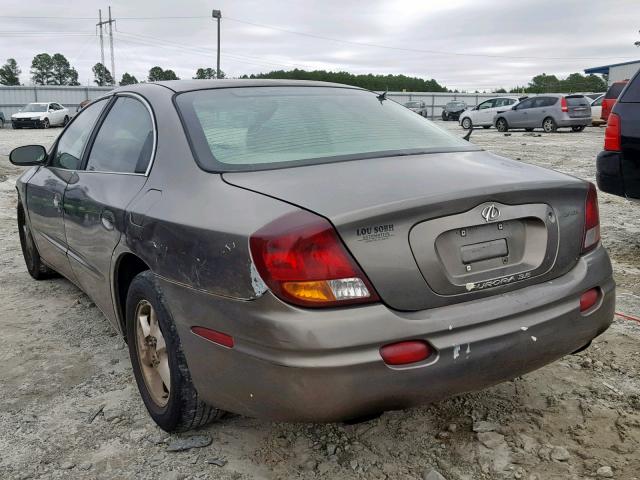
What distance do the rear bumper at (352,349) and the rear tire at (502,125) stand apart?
79.7 feet

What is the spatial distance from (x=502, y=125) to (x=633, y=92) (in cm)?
2118

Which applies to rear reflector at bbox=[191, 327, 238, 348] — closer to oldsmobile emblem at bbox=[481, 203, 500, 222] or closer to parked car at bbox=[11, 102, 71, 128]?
oldsmobile emblem at bbox=[481, 203, 500, 222]

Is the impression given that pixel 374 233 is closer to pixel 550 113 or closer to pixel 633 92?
pixel 633 92

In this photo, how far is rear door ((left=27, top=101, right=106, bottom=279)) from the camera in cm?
362

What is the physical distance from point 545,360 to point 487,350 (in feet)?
1.18

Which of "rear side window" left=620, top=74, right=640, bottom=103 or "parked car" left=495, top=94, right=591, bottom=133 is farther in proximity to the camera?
"parked car" left=495, top=94, right=591, bottom=133

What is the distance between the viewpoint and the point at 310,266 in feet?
6.15

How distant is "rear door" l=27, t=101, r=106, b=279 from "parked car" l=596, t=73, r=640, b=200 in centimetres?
389

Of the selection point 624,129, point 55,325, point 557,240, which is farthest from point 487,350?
point 624,129

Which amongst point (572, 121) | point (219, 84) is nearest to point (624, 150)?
point (219, 84)

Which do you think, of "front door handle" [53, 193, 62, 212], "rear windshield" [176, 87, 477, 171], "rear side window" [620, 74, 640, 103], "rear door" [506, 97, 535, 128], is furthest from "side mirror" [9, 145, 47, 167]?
"rear door" [506, 97, 535, 128]

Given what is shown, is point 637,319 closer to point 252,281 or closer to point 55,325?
point 252,281

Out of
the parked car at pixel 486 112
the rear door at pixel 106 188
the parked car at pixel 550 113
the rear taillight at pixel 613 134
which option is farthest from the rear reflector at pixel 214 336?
the parked car at pixel 486 112

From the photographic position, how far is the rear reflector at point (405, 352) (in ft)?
6.17
